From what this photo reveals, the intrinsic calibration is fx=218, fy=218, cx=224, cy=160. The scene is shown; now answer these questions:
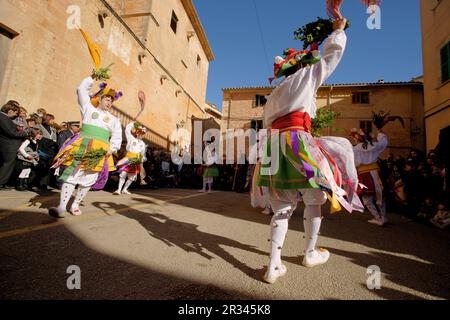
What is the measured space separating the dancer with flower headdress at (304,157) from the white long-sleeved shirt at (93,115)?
268 centimetres

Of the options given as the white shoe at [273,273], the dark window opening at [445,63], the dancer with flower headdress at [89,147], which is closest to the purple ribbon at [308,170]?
the white shoe at [273,273]

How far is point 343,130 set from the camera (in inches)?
772

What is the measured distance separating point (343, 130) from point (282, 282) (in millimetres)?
20903

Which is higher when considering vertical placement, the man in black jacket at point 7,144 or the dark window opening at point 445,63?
the dark window opening at point 445,63

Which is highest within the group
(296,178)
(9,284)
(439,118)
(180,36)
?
(180,36)

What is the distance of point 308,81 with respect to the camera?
77.6 inches

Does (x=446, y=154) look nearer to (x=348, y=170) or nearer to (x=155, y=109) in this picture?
(x=348, y=170)

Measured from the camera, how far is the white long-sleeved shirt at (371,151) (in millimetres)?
4484

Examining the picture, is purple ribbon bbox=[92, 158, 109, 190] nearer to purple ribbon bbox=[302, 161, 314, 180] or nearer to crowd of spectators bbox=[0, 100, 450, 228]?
purple ribbon bbox=[302, 161, 314, 180]

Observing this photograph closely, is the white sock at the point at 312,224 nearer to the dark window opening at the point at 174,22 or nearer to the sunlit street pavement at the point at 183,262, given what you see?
the sunlit street pavement at the point at 183,262

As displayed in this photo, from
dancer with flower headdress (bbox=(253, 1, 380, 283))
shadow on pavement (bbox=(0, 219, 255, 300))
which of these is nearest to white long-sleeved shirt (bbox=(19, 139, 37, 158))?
shadow on pavement (bbox=(0, 219, 255, 300))

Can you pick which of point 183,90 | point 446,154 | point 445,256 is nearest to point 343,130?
point 446,154

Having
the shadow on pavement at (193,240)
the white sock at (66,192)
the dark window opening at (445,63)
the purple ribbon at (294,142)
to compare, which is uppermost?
the dark window opening at (445,63)
